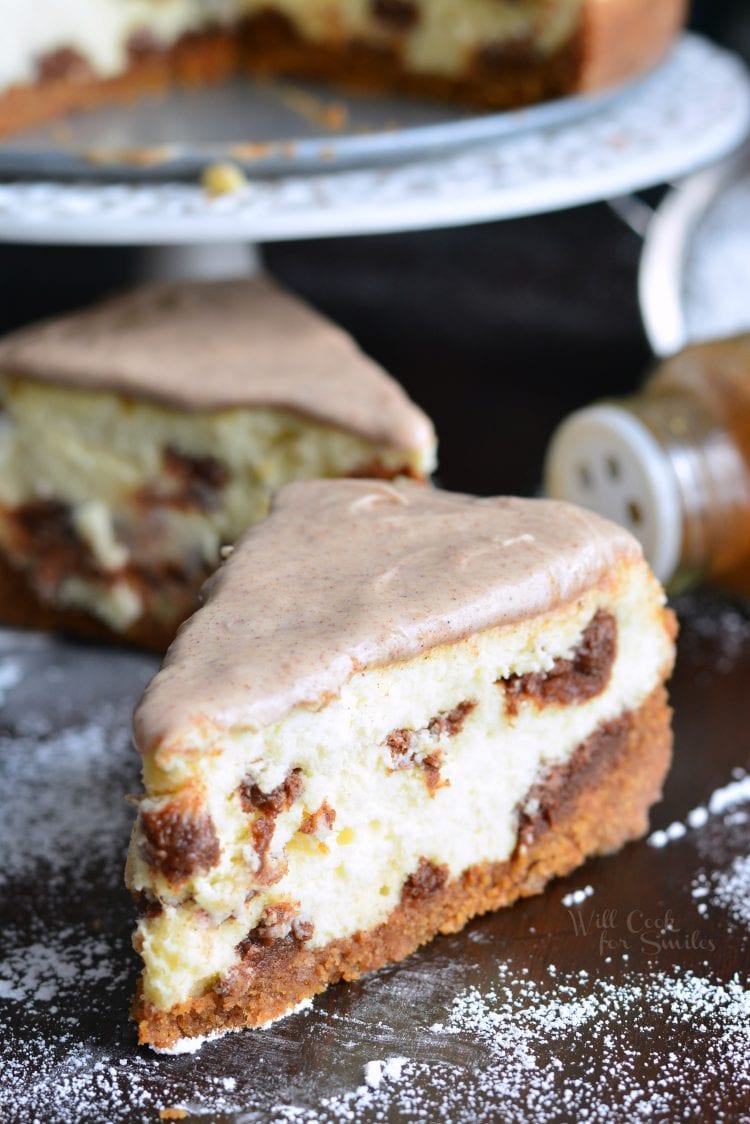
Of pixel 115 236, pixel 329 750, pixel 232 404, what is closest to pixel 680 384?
pixel 232 404

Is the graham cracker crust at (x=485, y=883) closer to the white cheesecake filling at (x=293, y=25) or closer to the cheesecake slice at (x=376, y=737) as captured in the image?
the cheesecake slice at (x=376, y=737)

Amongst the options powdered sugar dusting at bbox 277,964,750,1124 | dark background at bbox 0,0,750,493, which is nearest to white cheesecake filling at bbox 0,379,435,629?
dark background at bbox 0,0,750,493

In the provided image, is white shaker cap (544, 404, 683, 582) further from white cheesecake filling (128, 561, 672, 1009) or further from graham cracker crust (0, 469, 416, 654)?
graham cracker crust (0, 469, 416, 654)

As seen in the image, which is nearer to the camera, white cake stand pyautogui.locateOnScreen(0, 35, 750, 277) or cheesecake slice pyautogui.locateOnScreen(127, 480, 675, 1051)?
cheesecake slice pyautogui.locateOnScreen(127, 480, 675, 1051)

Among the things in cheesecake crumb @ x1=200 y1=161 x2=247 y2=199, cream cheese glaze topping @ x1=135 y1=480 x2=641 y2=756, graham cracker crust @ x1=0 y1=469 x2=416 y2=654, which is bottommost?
graham cracker crust @ x1=0 y1=469 x2=416 y2=654


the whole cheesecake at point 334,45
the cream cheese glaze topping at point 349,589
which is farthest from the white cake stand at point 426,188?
the cream cheese glaze topping at point 349,589

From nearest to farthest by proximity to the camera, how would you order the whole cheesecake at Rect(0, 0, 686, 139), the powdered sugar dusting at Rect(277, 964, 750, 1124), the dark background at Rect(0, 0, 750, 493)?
the powdered sugar dusting at Rect(277, 964, 750, 1124), the whole cheesecake at Rect(0, 0, 686, 139), the dark background at Rect(0, 0, 750, 493)

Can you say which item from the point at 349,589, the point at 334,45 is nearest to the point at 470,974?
the point at 349,589

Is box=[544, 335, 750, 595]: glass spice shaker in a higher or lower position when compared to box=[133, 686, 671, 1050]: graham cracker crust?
higher
